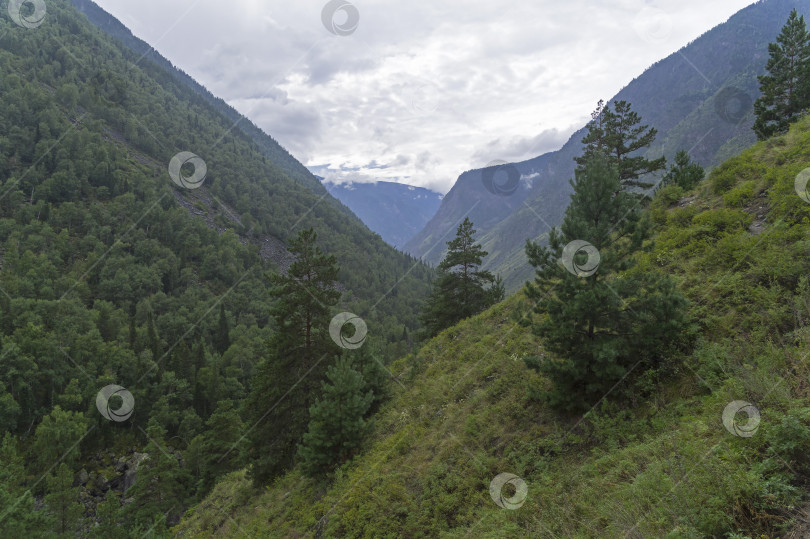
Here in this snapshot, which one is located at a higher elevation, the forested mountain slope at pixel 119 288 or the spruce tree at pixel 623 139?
the spruce tree at pixel 623 139

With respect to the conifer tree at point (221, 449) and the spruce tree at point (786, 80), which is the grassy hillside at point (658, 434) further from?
the conifer tree at point (221, 449)

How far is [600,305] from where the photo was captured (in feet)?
25.7

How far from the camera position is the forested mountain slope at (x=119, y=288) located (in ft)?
131

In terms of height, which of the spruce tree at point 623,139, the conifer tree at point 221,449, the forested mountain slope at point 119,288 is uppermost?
the spruce tree at point 623,139

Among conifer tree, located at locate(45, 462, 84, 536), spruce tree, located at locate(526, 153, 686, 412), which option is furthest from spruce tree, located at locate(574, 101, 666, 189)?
conifer tree, located at locate(45, 462, 84, 536)

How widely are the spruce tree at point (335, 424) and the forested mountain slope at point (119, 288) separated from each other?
4.34m

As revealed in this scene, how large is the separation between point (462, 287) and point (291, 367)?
13123 millimetres

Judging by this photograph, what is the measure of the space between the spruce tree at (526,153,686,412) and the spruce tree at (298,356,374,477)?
7074mm

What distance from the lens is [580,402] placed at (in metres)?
8.62

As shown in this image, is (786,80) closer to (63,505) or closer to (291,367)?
(291,367)

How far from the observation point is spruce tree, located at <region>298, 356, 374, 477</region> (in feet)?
43.0

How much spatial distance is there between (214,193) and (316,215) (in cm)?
4859

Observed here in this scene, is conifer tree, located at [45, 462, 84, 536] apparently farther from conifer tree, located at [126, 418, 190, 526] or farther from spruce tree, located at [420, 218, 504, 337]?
spruce tree, located at [420, 218, 504, 337]

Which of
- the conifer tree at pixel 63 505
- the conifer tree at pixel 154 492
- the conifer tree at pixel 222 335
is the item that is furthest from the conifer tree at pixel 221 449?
the conifer tree at pixel 222 335
